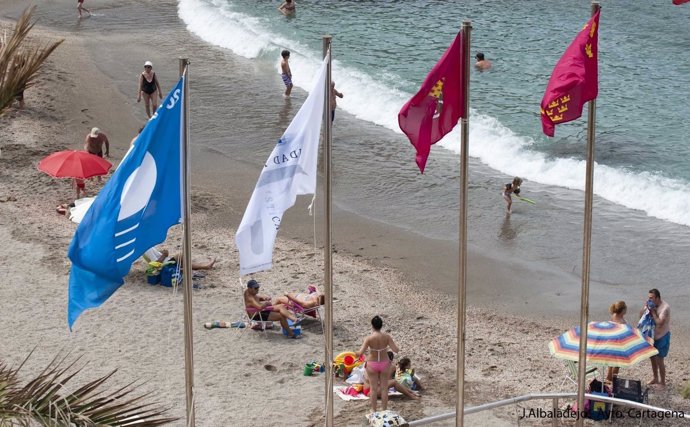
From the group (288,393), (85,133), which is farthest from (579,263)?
(85,133)

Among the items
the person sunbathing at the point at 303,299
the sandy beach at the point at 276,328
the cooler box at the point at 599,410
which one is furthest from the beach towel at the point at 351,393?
→ the cooler box at the point at 599,410

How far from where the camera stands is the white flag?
9.97 meters

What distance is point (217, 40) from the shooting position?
3400cm

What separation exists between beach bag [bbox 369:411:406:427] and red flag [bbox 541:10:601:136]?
3631 millimetres

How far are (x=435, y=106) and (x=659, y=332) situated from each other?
5.08 metres

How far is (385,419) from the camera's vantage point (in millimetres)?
12266

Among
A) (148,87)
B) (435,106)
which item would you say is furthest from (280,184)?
(148,87)

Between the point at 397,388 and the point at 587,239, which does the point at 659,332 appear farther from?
the point at 587,239

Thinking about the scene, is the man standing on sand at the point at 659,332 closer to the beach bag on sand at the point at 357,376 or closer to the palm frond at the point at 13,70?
the beach bag on sand at the point at 357,376

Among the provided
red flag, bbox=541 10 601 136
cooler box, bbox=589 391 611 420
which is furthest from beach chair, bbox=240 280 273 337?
red flag, bbox=541 10 601 136

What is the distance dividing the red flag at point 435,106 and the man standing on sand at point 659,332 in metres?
4.67

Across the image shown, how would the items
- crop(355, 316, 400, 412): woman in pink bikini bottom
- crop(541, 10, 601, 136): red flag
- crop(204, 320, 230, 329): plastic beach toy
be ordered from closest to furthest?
crop(541, 10, 601, 136): red flag → crop(355, 316, 400, 412): woman in pink bikini bottom → crop(204, 320, 230, 329): plastic beach toy

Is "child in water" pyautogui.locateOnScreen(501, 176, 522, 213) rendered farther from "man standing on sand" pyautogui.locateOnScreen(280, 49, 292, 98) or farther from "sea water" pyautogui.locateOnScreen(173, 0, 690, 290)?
"man standing on sand" pyautogui.locateOnScreen(280, 49, 292, 98)

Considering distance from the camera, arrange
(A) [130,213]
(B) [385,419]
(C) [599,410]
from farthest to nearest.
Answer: (C) [599,410], (B) [385,419], (A) [130,213]
